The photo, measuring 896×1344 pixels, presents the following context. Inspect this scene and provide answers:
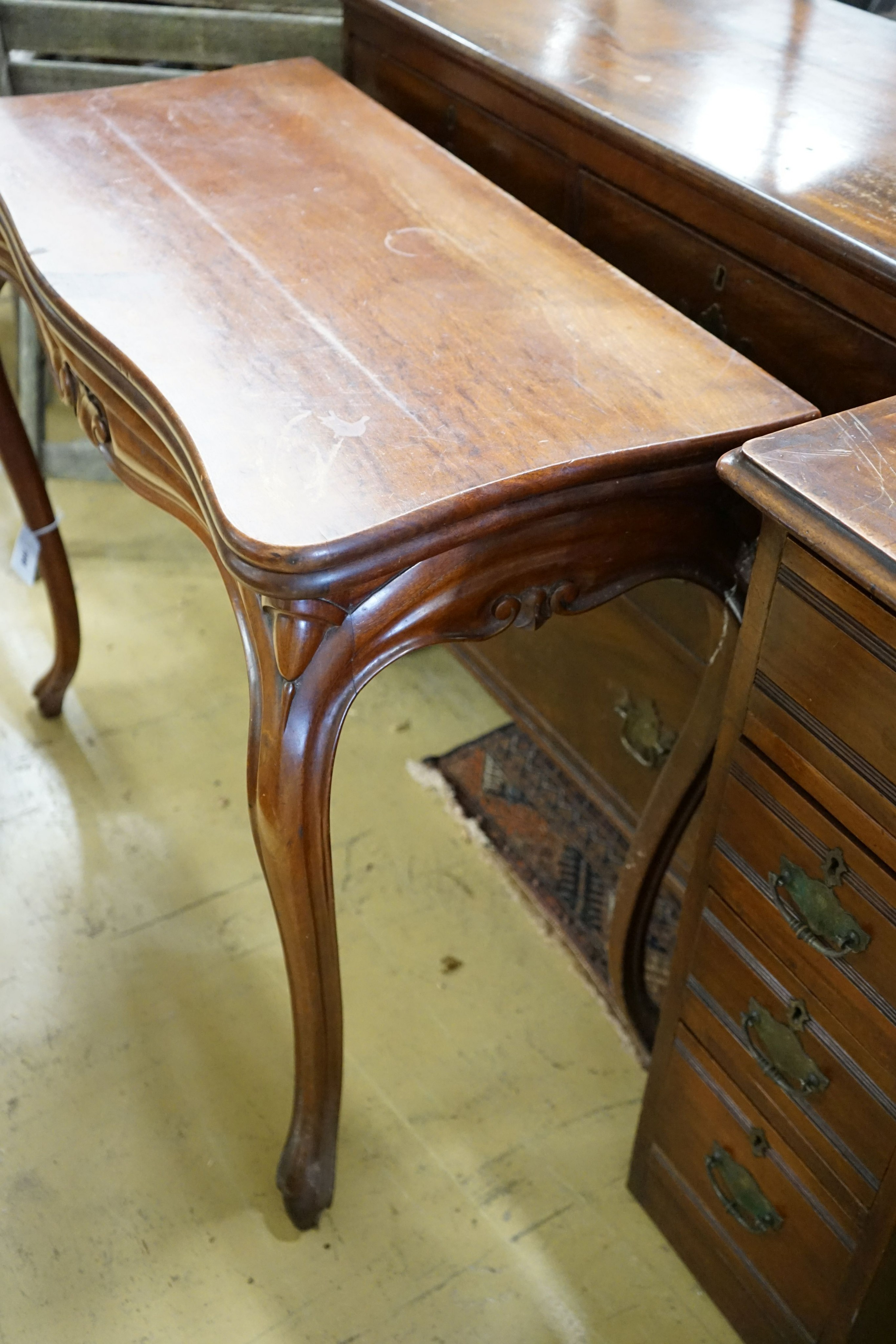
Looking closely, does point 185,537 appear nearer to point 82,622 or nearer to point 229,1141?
point 82,622

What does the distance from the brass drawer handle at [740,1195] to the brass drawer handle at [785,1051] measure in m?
0.13

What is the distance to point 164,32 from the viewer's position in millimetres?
1878

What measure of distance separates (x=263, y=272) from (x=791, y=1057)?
0.76 m

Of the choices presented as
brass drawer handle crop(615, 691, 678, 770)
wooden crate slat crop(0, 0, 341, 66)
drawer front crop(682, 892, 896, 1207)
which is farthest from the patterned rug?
wooden crate slat crop(0, 0, 341, 66)

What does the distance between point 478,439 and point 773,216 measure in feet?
1.15

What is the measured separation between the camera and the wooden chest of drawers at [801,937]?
0.73m

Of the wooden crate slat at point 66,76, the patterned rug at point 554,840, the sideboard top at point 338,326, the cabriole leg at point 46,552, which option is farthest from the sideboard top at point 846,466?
the wooden crate slat at point 66,76

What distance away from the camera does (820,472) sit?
0.72 m

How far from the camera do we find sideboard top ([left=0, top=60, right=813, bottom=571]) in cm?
80

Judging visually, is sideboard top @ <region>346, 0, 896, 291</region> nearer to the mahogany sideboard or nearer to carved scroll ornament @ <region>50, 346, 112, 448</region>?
the mahogany sideboard

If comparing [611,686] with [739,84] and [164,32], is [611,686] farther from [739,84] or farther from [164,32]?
[164,32]

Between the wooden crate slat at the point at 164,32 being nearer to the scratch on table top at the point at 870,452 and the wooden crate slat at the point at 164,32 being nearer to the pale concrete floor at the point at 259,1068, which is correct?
the pale concrete floor at the point at 259,1068

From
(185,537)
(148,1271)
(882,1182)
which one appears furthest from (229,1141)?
(185,537)

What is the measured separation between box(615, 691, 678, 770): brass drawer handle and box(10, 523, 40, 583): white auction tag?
2.62 feet
